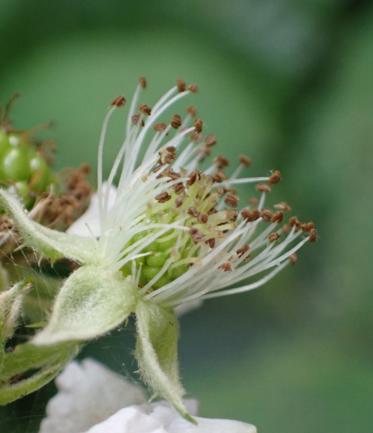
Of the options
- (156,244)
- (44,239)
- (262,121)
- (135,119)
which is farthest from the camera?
(262,121)

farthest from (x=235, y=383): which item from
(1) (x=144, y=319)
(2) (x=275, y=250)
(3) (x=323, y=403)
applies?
(1) (x=144, y=319)

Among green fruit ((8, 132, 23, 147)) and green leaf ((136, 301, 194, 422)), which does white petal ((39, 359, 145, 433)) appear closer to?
green leaf ((136, 301, 194, 422))

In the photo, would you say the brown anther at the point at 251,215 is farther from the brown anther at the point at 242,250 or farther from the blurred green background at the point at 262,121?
the blurred green background at the point at 262,121

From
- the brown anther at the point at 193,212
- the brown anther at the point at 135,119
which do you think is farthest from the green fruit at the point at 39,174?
the brown anther at the point at 193,212

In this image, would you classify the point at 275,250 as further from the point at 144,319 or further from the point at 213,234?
the point at 144,319

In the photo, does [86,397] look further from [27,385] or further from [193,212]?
[193,212]

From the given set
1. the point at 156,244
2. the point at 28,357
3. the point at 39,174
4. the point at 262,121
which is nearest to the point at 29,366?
the point at 28,357

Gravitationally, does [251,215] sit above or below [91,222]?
above
